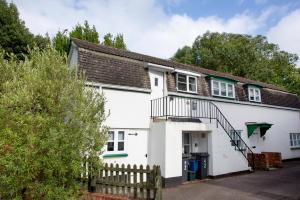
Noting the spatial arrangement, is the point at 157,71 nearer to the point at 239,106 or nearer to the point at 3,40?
the point at 239,106

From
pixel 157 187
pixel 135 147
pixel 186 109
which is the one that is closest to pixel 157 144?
pixel 135 147

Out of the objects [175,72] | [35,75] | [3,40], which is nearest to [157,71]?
[175,72]

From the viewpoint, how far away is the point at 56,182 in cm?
710

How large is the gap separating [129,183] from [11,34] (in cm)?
2447

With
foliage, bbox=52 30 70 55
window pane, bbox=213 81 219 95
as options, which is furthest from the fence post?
foliage, bbox=52 30 70 55

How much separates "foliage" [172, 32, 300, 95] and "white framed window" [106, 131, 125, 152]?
2846 centimetres

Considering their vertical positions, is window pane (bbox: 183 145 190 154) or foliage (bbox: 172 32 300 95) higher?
foliage (bbox: 172 32 300 95)

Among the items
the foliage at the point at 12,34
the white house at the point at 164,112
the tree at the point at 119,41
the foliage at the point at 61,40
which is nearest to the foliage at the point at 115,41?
the tree at the point at 119,41

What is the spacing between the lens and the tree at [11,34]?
984 inches

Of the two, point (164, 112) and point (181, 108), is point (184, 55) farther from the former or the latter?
point (164, 112)

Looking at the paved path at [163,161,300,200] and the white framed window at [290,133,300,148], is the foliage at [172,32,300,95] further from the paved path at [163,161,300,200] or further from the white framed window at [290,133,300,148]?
the paved path at [163,161,300,200]

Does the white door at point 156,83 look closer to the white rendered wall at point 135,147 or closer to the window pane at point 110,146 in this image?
the white rendered wall at point 135,147

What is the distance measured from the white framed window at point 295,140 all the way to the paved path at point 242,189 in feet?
35.7

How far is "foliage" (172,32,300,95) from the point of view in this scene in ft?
124
